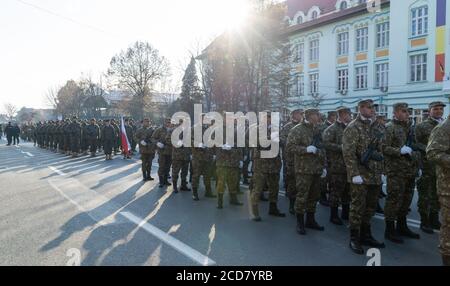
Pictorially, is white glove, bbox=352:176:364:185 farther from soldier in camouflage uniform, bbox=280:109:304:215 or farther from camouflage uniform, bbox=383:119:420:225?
soldier in camouflage uniform, bbox=280:109:304:215

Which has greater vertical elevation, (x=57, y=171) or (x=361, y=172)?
(x=361, y=172)

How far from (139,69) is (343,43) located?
29.5 metres

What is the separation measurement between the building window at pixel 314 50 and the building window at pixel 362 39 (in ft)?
16.1

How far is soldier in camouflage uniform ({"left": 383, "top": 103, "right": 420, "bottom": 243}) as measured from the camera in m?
6.04

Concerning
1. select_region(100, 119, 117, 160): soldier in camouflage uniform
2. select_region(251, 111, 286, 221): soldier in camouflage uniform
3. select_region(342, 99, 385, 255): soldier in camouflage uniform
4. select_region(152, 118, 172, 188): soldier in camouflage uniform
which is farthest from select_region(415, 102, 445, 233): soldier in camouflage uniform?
select_region(100, 119, 117, 160): soldier in camouflage uniform

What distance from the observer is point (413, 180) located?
6.23m

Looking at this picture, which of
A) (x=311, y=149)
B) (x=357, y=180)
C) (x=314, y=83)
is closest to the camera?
(x=357, y=180)

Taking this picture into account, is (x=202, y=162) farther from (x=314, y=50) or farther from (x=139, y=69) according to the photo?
(x=139, y=69)

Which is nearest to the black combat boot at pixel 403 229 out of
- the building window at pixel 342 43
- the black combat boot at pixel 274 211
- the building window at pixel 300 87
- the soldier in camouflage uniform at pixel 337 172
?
the soldier in camouflage uniform at pixel 337 172

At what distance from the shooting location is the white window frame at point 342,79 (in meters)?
35.7

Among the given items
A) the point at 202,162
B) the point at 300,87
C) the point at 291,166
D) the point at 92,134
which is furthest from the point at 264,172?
the point at 300,87

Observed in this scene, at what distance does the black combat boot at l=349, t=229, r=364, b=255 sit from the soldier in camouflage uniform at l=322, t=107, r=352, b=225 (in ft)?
4.52

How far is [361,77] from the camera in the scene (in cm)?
3431

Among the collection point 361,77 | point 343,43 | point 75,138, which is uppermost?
point 343,43
